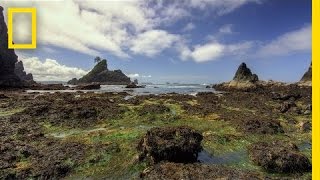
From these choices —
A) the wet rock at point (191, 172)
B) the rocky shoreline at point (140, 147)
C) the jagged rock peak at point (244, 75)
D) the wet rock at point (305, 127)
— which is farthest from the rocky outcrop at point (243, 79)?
the wet rock at point (191, 172)

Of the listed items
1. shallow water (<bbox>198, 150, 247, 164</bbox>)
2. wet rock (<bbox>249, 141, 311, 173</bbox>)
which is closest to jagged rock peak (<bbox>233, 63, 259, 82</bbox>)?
shallow water (<bbox>198, 150, 247, 164</bbox>)

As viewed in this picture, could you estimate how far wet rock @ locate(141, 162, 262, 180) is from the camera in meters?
13.5

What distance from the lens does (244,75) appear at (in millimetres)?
Result: 91375

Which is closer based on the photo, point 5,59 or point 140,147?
point 140,147

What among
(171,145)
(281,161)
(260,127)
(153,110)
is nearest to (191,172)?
(171,145)

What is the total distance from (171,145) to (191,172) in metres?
1.98

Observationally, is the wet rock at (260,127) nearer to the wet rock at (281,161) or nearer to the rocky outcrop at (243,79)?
the wet rock at (281,161)

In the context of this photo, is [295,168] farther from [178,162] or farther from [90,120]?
[90,120]

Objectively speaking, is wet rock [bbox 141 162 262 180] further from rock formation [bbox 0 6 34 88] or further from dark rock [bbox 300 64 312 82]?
rock formation [bbox 0 6 34 88]

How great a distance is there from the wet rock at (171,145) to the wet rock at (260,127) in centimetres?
914

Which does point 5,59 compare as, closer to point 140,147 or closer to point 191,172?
point 140,147

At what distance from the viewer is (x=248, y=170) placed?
1512 centimetres

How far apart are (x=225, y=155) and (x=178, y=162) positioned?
3.90 meters

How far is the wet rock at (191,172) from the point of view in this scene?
44.3 ft
